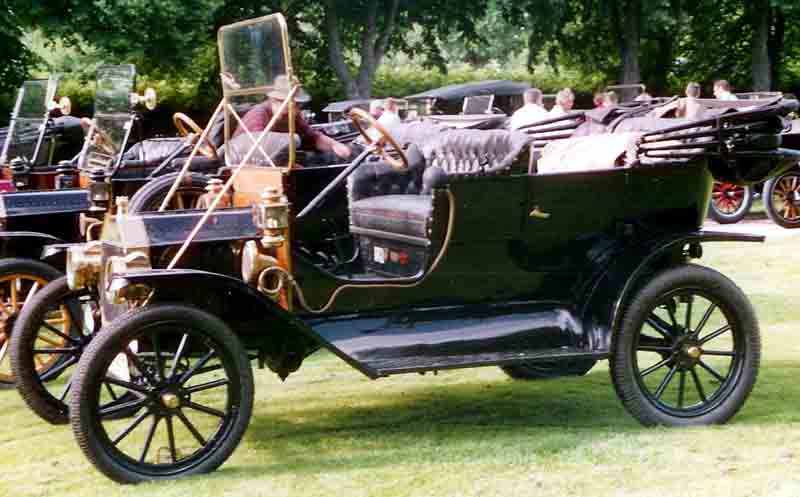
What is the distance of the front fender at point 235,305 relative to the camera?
4.63m

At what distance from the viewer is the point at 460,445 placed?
5.14 metres

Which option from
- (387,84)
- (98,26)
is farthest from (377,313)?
(387,84)

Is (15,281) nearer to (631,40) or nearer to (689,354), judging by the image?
(689,354)

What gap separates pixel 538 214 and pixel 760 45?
20.5m

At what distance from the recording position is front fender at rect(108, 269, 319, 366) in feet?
15.2

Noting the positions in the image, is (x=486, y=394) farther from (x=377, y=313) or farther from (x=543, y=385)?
(x=377, y=313)

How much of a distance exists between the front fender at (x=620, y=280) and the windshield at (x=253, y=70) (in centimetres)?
143

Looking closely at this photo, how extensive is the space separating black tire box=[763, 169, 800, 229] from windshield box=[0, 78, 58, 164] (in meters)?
8.69

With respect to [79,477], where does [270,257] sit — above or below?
above

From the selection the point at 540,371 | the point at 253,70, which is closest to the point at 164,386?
the point at 253,70

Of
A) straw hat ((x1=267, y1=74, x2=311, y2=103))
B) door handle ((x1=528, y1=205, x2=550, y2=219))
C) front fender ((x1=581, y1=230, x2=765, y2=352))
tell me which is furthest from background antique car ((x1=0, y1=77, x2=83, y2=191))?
front fender ((x1=581, y1=230, x2=765, y2=352))

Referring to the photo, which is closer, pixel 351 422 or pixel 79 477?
pixel 79 477

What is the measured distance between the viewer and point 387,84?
29.3 metres

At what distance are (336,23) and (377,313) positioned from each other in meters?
21.8
